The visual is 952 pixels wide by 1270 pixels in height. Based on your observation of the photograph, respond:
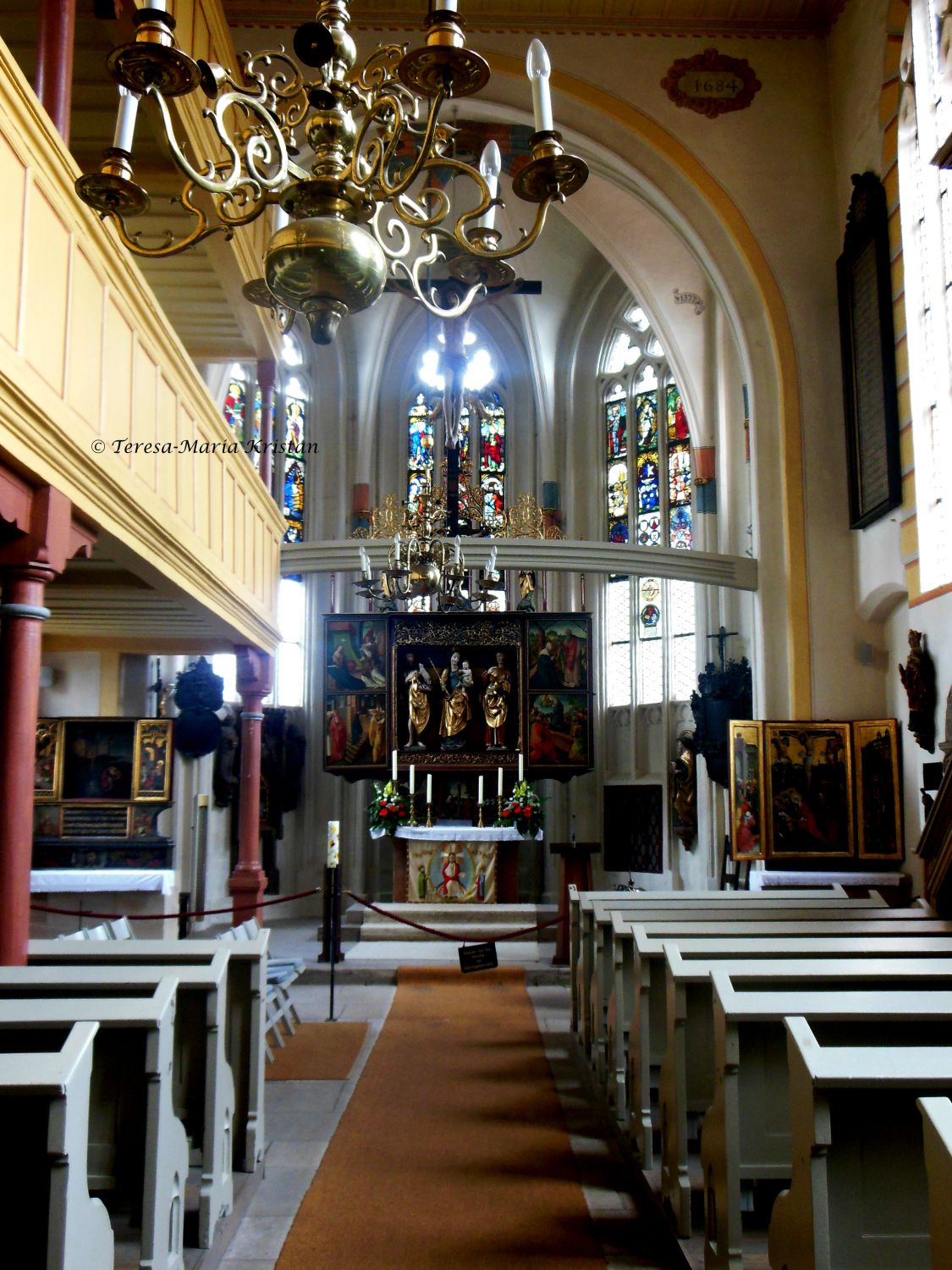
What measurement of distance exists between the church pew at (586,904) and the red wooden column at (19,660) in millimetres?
3895

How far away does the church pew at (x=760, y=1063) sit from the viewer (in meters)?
3.24

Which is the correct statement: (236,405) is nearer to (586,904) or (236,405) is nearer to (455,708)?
(455,708)

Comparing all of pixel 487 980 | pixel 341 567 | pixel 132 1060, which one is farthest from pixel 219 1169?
pixel 341 567

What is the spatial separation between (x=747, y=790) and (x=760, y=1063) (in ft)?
24.5

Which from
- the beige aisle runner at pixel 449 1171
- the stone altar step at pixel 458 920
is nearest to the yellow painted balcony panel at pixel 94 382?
the beige aisle runner at pixel 449 1171

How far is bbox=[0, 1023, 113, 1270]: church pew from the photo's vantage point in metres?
2.49

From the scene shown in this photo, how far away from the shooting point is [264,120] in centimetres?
404

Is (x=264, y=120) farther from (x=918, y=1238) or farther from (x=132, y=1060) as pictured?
(x=918, y=1238)

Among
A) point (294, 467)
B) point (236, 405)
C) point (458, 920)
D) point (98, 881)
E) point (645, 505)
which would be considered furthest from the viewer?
point (294, 467)

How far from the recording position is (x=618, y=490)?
19938 mm

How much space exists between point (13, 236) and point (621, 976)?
4.66 metres

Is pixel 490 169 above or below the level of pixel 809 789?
above

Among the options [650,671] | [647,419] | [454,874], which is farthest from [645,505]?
[454,874]

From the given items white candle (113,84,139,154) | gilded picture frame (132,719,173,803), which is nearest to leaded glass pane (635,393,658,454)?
gilded picture frame (132,719,173,803)
